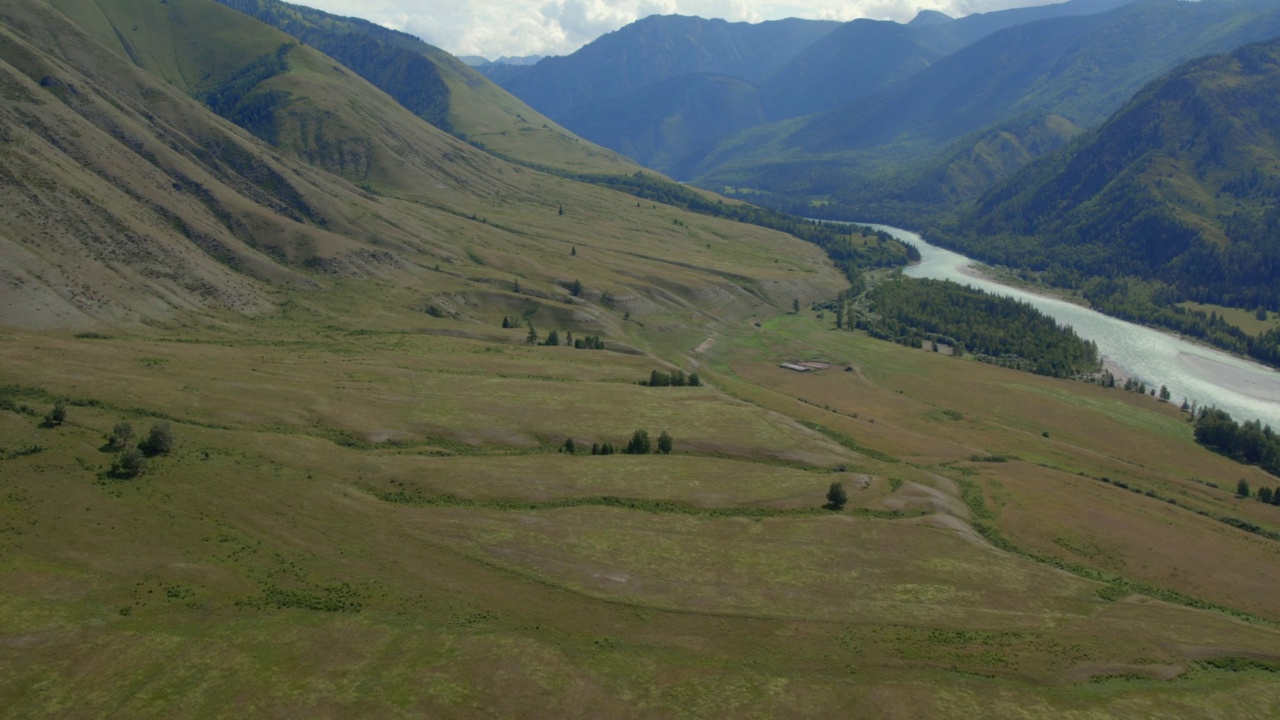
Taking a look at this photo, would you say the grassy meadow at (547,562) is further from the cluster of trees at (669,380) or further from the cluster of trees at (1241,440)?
the cluster of trees at (1241,440)

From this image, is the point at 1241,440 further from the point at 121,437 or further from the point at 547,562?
the point at 121,437

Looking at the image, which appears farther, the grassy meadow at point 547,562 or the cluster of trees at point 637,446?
the cluster of trees at point 637,446

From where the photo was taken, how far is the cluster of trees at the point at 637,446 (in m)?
121

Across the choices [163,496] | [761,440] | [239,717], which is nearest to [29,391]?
[163,496]

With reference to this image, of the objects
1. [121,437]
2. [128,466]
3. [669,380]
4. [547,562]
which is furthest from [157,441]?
[669,380]

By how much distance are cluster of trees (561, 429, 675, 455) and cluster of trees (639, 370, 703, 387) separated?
3356 centimetres

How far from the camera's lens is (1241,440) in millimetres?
169625

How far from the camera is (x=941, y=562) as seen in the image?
95.2 meters

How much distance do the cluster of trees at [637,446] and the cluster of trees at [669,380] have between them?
33558 mm

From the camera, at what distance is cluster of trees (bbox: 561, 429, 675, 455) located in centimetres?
12056

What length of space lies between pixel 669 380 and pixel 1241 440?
12108 cm

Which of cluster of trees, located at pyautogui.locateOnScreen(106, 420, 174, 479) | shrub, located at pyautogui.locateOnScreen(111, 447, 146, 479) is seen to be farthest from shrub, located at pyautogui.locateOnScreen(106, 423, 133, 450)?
shrub, located at pyautogui.locateOnScreen(111, 447, 146, 479)

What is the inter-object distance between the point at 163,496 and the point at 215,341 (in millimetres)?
69471

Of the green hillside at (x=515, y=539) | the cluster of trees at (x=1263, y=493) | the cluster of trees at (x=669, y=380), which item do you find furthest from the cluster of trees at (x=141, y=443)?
the cluster of trees at (x=1263, y=493)
